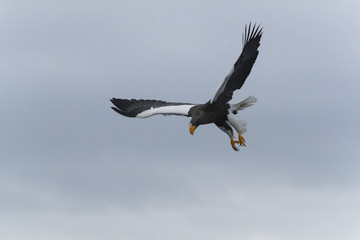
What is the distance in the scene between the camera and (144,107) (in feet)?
112

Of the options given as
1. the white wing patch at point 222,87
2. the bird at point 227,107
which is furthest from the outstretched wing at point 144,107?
the white wing patch at point 222,87

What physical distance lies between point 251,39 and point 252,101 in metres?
3.39

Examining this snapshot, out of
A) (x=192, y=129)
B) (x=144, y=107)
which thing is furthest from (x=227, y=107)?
(x=144, y=107)

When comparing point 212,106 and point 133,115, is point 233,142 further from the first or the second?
point 133,115

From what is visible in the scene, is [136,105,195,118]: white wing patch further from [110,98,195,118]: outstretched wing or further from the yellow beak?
the yellow beak

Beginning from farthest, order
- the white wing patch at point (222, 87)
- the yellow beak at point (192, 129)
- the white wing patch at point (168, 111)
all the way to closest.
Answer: the white wing patch at point (168, 111), the yellow beak at point (192, 129), the white wing patch at point (222, 87)

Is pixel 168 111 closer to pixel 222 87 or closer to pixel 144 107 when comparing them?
pixel 144 107

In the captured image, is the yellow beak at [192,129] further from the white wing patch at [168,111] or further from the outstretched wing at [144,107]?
the outstretched wing at [144,107]

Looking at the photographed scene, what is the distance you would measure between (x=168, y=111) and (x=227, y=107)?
115 inches

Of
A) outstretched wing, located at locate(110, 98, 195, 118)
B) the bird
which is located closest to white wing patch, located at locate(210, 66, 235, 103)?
the bird

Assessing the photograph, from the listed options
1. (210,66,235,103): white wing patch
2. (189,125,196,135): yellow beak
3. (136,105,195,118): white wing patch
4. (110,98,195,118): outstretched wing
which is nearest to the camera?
(210,66,235,103): white wing patch

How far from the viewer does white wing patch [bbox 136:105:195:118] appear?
31.1 metres

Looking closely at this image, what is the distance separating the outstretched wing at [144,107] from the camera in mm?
32031

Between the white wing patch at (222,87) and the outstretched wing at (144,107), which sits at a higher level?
the outstretched wing at (144,107)
